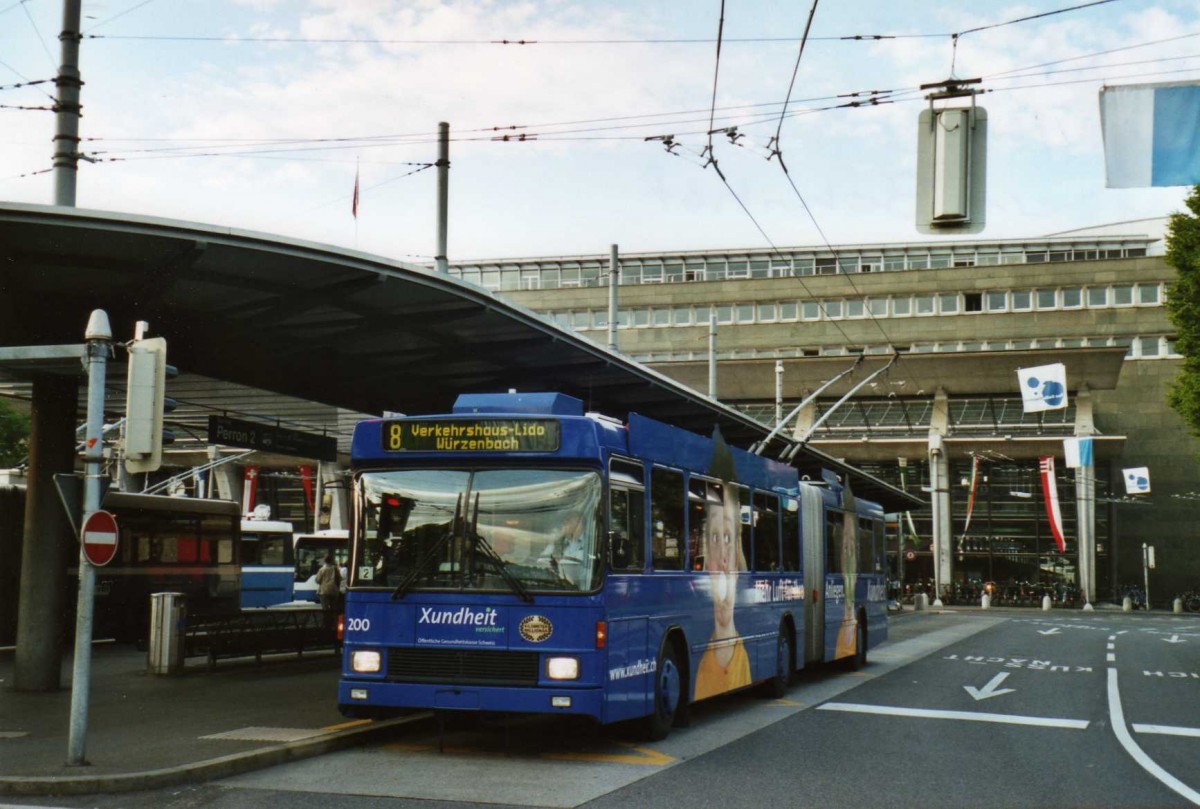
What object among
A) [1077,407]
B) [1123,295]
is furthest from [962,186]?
[1123,295]

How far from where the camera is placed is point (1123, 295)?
63750 millimetres

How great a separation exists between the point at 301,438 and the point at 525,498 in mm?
10584

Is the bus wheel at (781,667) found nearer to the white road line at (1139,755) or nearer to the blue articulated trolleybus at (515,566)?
the white road line at (1139,755)

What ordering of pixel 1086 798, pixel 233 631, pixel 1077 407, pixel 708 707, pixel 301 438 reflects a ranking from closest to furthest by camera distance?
pixel 1086 798 < pixel 708 707 < pixel 233 631 < pixel 301 438 < pixel 1077 407

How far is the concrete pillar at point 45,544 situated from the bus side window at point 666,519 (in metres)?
7.45

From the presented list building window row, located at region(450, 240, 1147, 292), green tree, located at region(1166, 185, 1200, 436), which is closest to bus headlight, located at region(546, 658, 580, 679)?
green tree, located at region(1166, 185, 1200, 436)

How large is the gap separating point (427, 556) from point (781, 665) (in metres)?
7.25

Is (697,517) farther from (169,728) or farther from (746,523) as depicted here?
(169,728)

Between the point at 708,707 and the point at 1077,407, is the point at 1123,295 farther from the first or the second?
the point at 708,707

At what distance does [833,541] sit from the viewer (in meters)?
20.2

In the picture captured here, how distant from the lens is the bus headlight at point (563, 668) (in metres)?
10.5

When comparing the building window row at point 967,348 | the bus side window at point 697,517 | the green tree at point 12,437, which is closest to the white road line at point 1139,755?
the bus side window at point 697,517

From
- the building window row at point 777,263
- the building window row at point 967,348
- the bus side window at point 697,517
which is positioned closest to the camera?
the bus side window at point 697,517

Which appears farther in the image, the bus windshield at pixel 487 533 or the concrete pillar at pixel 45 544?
the concrete pillar at pixel 45 544
